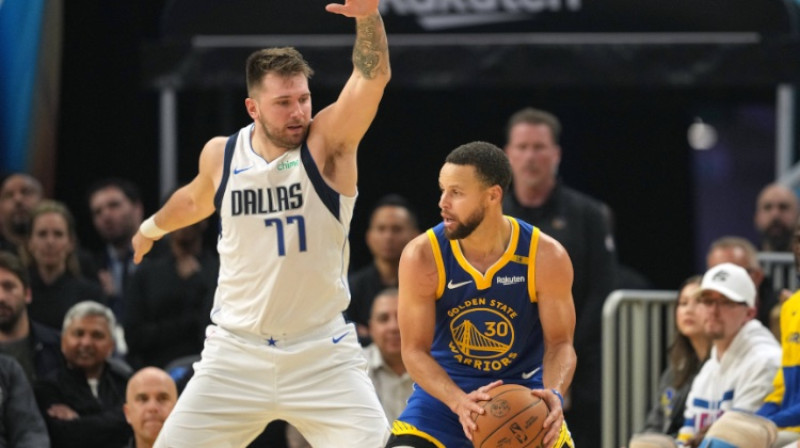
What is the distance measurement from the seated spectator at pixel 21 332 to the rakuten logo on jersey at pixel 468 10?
11.7ft

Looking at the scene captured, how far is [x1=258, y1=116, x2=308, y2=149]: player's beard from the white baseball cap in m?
2.94

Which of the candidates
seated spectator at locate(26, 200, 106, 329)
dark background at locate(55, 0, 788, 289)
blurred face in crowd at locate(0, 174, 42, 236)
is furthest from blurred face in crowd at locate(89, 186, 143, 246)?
dark background at locate(55, 0, 788, 289)

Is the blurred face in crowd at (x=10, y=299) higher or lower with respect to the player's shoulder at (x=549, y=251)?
lower

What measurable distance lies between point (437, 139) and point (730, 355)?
5.44 metres

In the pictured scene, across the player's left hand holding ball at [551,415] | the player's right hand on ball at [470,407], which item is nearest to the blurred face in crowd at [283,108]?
the player's right hand on ball at [470,407]

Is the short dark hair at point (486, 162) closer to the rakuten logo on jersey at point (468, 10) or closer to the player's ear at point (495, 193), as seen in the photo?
the player's ear at point (495, 193)

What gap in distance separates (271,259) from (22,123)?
602cm

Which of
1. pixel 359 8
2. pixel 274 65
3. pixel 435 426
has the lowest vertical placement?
pixel 435 426

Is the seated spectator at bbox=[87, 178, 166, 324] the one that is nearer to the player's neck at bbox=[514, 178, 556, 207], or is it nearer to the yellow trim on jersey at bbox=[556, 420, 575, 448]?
the player's neck at bbox=[514, 178, 556, 207]

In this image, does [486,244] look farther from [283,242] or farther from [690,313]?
[690,313]

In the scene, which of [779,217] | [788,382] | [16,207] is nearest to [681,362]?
[788,382]

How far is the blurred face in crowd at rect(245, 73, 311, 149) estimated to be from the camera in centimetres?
692

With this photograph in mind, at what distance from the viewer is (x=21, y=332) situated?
9.71 m

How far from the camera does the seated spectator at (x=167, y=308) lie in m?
10.2
